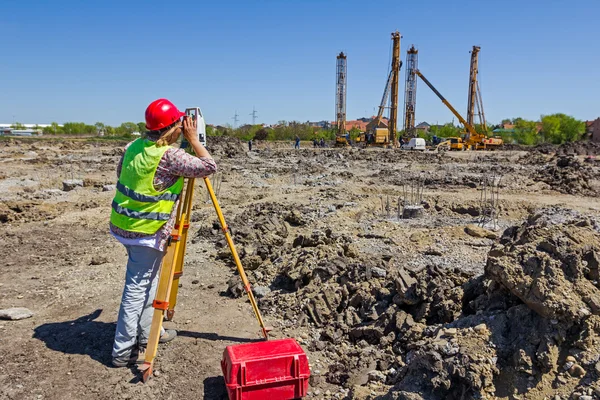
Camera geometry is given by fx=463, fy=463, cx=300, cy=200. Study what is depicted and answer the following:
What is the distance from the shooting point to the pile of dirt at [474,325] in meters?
2.57

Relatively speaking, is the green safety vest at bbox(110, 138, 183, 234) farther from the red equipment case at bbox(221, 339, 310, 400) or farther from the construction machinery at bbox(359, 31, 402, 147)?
the construction machinery at bbox(359, 31, 402, 147)

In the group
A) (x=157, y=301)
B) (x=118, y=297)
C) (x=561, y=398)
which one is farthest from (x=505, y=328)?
(x=118, y=297)

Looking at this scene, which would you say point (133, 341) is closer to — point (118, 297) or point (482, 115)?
point (118, 297)

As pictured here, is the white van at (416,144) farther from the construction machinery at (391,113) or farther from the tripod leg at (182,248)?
the tripod leg at (182,248)

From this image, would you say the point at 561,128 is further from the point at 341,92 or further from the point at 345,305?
the point at 345,305

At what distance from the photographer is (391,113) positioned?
129ft

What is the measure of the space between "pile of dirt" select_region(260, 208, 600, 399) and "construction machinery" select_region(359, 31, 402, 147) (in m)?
35.1

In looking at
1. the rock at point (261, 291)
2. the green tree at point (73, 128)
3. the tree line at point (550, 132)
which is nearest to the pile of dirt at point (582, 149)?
the tree line at point (550, 132)

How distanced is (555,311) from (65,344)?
348 centimetres

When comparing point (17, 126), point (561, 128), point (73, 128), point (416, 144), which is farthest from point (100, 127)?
point (561, 128)

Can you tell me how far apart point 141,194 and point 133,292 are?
73 cm

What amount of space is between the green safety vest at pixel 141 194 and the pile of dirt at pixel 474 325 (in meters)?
1.62

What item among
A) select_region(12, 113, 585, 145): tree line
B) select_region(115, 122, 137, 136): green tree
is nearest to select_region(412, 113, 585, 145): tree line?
select_region(12, 113, 585, 145): tree line

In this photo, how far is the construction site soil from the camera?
2633 mm
